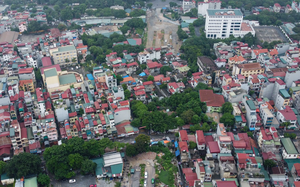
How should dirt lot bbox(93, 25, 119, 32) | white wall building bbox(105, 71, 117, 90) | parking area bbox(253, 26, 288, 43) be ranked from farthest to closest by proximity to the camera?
dirt lot bbox(93, 25, 119, 32) → parking area bbox(253, 26, 288, 43) → white wall building bbox(105, 71, 117, 90)

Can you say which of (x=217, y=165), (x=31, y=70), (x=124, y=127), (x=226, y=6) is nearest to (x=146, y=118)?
(x=124, y=127)

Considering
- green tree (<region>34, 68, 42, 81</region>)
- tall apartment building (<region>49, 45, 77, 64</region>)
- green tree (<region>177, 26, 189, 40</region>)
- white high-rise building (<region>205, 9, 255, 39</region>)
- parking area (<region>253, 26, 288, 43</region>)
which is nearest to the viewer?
green tree (<region>34, 68, 42, 81</region>)

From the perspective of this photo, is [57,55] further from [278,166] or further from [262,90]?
[278,166]

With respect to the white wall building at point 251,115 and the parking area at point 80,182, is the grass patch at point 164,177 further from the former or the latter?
the white wall building at point 251,115

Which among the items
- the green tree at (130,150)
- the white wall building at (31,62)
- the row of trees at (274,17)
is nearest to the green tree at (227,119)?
the green tree at (130,150)

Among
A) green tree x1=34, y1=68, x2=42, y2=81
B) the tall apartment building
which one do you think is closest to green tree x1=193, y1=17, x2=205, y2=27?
the tall apartment building

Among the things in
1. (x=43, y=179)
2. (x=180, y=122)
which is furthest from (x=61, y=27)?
(x=43, y=179)

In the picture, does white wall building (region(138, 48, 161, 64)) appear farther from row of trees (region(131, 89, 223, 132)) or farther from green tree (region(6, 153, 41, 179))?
green tree (region(6, 153, 41, 179))

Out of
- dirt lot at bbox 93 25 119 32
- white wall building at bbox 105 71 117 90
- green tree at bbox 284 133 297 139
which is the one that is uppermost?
dirt lot at bbox 93 25 119 32
